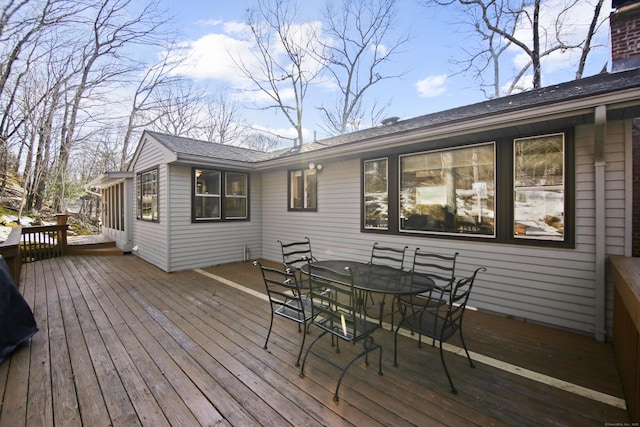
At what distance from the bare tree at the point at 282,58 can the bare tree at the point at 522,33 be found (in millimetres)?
6591

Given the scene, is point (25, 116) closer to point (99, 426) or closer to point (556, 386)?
point (99, 426)

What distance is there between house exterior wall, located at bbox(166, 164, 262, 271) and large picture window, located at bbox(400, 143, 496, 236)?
4.45m

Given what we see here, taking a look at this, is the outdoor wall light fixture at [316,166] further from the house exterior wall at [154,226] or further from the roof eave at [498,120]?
the house exterior wall at [154,226]

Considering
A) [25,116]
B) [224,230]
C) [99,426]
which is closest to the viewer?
[99,426]

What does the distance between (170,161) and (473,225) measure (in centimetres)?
618

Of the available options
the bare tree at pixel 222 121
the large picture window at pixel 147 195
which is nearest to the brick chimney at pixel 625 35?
the large picture window at pixel 147 195

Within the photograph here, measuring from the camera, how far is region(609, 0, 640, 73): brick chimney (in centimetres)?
437

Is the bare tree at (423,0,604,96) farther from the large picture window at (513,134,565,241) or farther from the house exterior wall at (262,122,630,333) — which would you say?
the house exterior wall at (262,122,630,333)

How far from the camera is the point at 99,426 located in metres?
1.87

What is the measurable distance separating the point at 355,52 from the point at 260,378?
51.1 ft

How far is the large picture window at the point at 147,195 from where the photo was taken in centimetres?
694

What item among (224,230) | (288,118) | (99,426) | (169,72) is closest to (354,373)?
(99,426)

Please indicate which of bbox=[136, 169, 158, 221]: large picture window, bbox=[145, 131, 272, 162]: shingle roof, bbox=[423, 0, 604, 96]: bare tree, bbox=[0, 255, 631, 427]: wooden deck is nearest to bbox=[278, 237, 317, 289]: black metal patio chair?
bbox=[0, 255, 631, 427]: wooden deck

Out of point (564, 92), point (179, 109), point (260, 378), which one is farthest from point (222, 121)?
point (260, 378)
